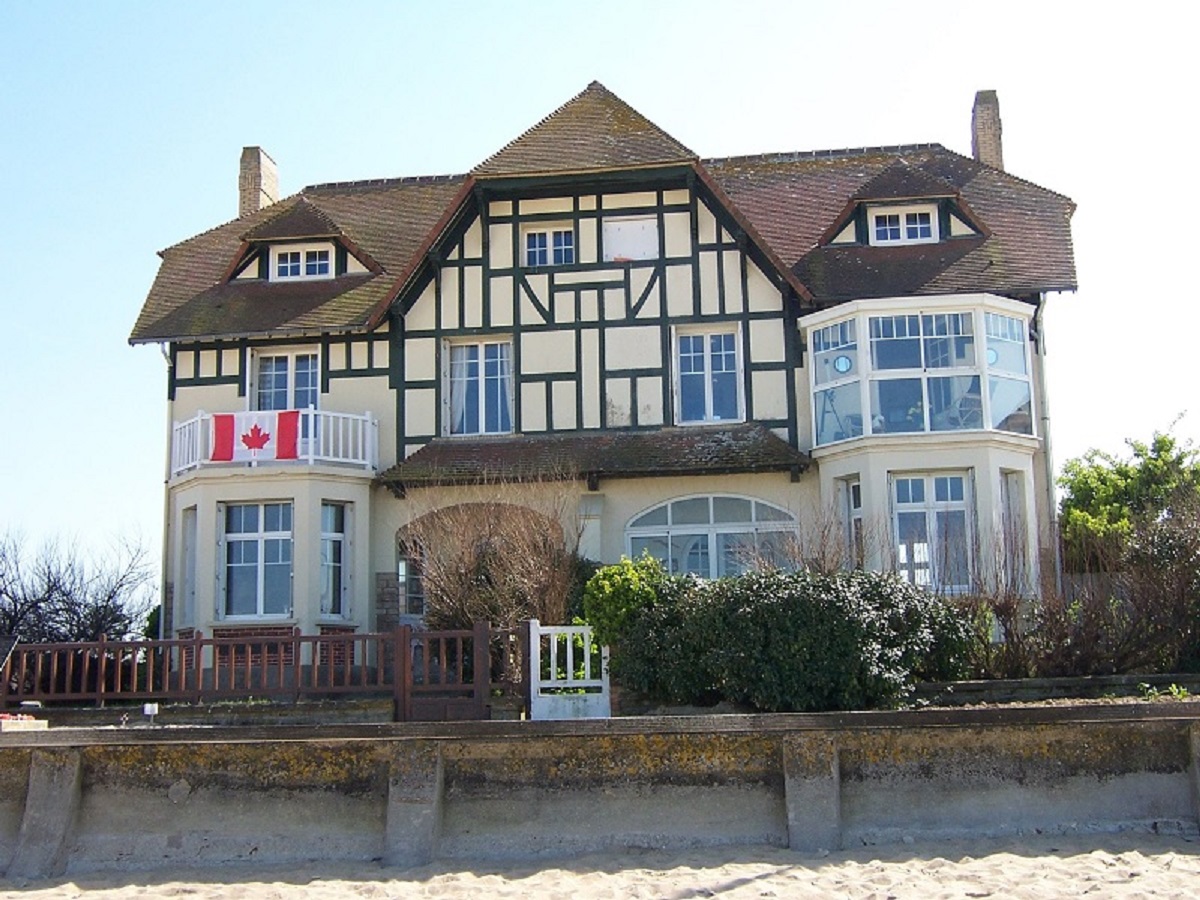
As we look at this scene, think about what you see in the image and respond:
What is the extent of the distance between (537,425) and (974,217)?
23.4 feet

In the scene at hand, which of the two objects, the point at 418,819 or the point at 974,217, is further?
the point at 974,217

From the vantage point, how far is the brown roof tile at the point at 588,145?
825 inches

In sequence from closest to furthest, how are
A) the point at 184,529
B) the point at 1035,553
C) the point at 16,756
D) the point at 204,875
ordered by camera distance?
the point at 204,875 < the point at 16,756 < the point at 1035,553 < the point at 184,529

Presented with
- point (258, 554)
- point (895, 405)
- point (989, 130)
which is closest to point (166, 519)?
point (258, 554)

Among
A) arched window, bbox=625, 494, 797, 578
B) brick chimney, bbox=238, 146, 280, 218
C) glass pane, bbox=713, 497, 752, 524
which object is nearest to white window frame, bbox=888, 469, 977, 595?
arched window, bbox=625, 494, 797, 578

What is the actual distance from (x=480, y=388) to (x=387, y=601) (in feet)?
11.5

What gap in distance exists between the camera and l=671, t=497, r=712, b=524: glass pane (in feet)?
66.7

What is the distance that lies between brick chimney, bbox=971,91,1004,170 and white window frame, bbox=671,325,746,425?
6352 mm

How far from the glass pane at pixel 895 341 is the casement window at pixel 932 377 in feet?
0.04

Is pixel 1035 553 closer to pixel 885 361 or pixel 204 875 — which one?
pixel 885 361

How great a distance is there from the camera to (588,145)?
70.6 ft

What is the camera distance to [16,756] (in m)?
11.2

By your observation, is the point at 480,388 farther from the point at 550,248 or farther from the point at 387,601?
the point at 387,601

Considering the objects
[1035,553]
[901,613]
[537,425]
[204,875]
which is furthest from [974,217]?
[204,875]
